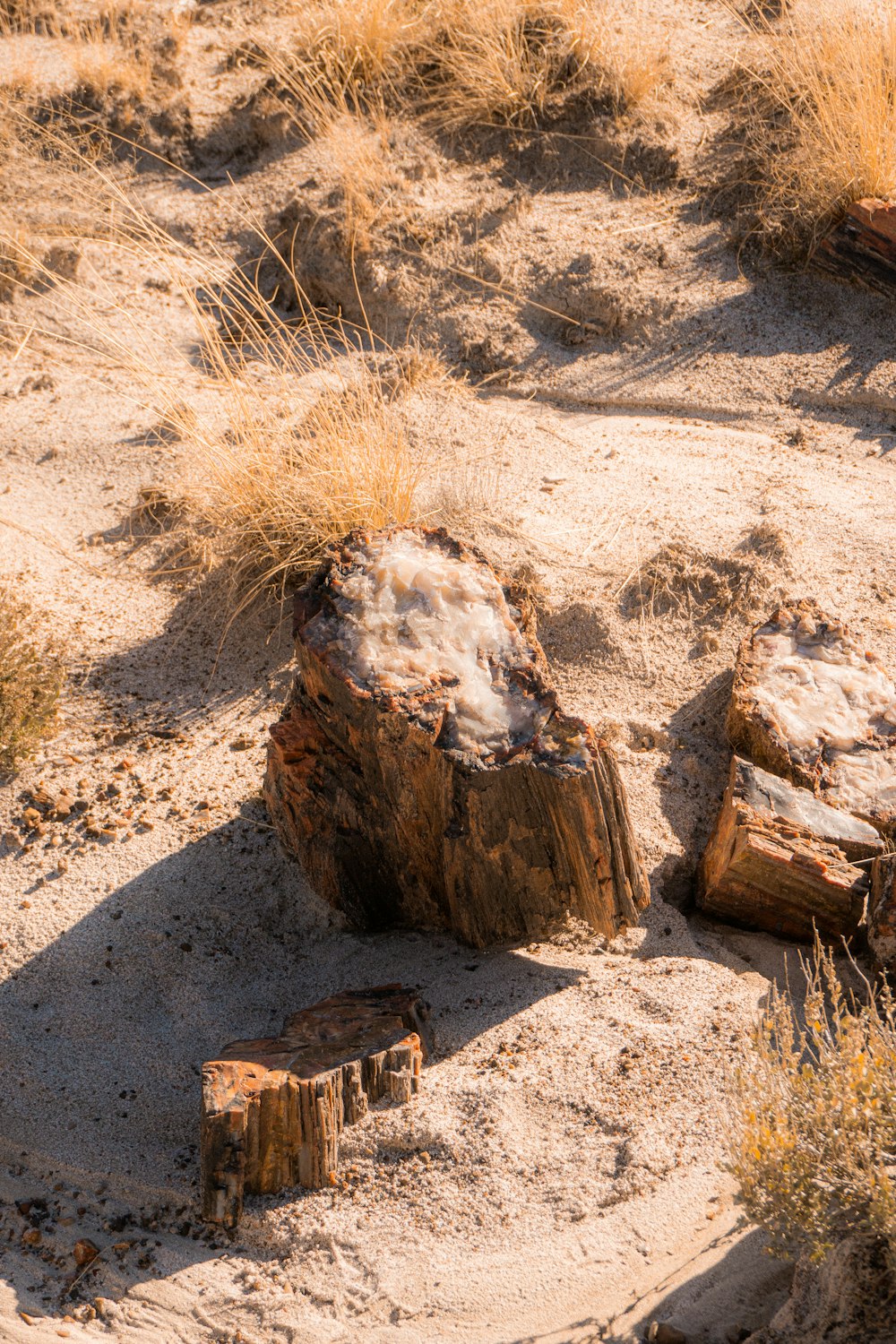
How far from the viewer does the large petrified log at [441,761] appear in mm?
2570

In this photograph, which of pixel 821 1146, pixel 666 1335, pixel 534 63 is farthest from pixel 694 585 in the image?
pixel 534 63

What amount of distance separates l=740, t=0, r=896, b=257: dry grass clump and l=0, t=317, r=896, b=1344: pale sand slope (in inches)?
58.0

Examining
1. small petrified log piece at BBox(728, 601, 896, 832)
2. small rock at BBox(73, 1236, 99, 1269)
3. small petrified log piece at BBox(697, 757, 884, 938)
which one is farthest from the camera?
small petrified log piece at BBox(728, 601, 896, 832)

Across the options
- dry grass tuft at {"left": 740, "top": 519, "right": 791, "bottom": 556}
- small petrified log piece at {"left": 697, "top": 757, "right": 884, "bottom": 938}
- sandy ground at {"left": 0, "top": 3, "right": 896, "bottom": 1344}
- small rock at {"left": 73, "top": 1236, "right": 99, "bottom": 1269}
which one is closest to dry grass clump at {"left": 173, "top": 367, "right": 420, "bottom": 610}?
sandy ground at {"left": 0, "top": 3, "right": 896, "bottom": 1344}

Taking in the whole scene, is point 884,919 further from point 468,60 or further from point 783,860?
point 468,60

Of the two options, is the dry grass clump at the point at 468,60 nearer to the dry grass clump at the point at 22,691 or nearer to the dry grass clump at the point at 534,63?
the dry grass clump at the point at 534,63

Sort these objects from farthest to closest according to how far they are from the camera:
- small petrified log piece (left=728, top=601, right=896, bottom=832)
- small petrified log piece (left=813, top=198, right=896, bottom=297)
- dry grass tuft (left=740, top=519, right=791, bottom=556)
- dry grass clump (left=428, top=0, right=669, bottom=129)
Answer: dry grass clump (left=428, top=0, right=669, bottom=129) → small petrified log piece (left=813, top=198, right=896, bottom=297) → dry grass tuft (left=740, top=519, right=791, bottom=556) → small petrified log piece (left=728, top=601, right=896, bottom=832)

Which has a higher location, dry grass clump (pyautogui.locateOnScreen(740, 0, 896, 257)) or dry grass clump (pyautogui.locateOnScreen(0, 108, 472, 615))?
dry grass clump (pyautogui.locateOnScreen(740, 0, 896, 257))

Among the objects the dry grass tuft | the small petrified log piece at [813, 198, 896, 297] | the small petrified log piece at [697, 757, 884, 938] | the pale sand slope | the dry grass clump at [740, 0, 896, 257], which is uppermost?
the dry grass clump at [740, 0, 896, 257]

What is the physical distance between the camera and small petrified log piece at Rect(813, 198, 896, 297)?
507cm

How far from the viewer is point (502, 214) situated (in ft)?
18.6

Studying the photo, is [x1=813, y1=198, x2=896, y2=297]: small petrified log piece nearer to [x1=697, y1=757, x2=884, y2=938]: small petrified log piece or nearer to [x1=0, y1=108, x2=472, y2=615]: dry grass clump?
[x1=0, y1=108, x2=472, y2=615]: dry grass clump

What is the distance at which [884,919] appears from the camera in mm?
2713

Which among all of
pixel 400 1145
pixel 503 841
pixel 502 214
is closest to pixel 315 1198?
pixel 400 1145
